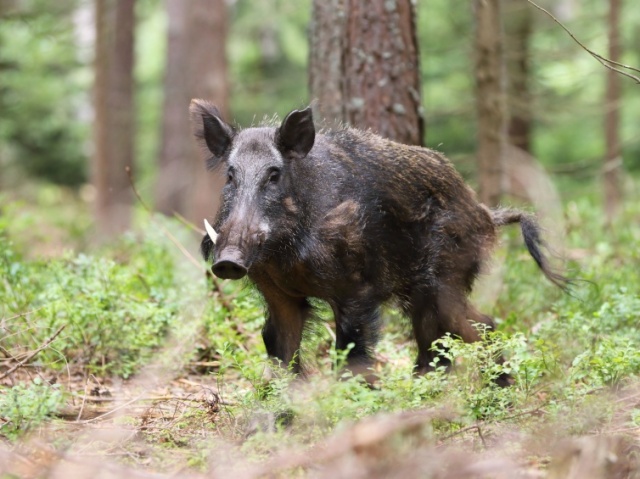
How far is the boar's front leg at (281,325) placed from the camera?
6547mm

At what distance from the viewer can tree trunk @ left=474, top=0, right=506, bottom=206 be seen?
39.1 feet

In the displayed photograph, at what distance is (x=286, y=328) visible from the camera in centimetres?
659

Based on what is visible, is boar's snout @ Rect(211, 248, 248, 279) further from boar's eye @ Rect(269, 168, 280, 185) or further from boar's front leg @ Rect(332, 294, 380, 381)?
boar's front leg @ Rect(332, 294, 380, 381)

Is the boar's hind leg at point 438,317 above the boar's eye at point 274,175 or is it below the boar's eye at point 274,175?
below

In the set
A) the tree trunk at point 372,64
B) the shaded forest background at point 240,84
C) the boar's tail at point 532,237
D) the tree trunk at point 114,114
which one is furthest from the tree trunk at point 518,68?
the tree trunk at point 114,114

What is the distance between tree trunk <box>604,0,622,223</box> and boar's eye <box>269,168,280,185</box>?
9.63 meters

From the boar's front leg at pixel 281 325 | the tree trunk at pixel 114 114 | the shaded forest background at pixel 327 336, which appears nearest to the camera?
the shaded forest background at pixel 327 336

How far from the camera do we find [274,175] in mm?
6293

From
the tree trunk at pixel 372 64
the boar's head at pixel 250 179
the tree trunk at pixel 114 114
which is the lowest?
the tree trunk at pixel 114 114

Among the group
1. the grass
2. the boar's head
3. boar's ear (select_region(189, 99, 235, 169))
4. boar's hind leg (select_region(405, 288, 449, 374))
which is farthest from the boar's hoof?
boar's hind leg (select_region(405, 288, 449, 374))

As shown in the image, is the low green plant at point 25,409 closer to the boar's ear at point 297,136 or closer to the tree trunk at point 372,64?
the boar's ear at point 297,136

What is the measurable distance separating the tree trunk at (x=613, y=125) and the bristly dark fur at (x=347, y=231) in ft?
27.1

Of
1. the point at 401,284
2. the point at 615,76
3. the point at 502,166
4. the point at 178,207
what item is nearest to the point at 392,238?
the point at 401,284

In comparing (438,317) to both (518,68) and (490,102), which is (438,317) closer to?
(490,102)
